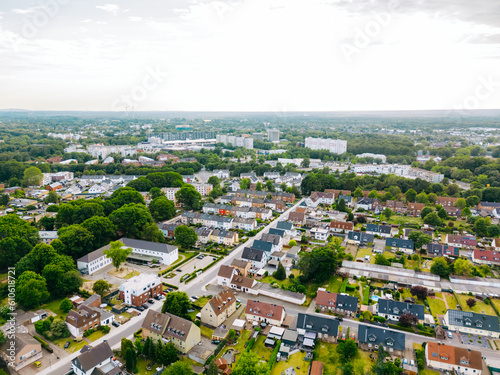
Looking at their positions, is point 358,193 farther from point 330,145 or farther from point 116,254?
point 330,145

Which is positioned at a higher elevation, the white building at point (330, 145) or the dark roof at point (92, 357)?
the white building at point (330, 145)

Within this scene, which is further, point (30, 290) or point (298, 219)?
point (298, 219)

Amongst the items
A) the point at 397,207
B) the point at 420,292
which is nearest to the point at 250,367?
the point at 420,292

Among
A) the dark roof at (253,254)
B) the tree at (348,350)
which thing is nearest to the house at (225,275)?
the dark roof at (253,254)

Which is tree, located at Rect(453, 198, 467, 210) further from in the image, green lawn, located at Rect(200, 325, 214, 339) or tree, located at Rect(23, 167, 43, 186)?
tree, located at Rect(23, 167, 43, 186)

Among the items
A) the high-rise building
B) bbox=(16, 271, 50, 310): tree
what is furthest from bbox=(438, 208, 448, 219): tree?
the high-rise building

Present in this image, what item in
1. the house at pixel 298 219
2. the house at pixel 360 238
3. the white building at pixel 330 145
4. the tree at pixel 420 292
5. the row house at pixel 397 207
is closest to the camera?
the tree at pixel 420 292

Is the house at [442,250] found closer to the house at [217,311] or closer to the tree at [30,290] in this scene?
the house at [217,311]
